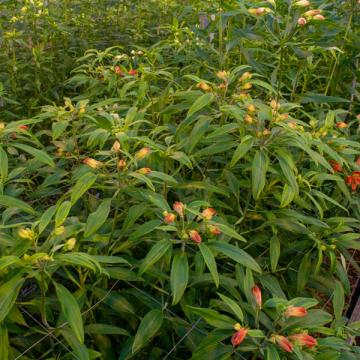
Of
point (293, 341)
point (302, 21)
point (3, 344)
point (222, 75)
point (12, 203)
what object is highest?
point (302, 21)

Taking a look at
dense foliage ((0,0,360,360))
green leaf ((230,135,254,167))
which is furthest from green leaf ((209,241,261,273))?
green leaf ((230,135,254,167))

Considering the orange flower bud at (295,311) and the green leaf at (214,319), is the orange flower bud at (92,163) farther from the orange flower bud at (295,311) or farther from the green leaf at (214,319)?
the orange flower bud at (295,311)

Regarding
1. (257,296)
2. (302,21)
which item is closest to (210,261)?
(257,296)

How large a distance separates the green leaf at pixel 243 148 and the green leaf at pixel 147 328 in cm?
53

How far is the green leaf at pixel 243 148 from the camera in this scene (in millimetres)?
1422

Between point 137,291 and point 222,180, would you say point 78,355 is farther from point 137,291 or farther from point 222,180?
point 222,180

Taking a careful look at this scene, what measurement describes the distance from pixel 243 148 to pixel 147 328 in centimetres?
62

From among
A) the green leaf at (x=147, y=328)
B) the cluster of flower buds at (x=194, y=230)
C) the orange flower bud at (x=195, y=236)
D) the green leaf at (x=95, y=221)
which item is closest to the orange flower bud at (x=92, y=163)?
the green leaf at (x=95, y=221)

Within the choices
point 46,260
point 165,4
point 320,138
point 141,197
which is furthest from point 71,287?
point 165,4

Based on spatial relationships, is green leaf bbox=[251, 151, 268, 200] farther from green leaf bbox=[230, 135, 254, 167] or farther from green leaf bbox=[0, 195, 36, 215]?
green leaf bbox=[0, 195, 36, 215]

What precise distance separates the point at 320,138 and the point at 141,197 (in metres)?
0.80

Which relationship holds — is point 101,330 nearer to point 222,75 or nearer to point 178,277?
point 178,277

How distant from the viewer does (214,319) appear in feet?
3.94

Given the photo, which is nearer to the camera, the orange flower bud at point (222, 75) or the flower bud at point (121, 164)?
the flower bud at point (121, 164)
